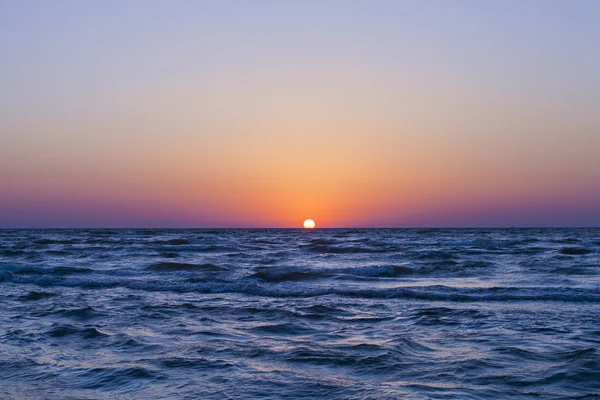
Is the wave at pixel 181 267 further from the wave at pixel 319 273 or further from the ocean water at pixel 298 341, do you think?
the ocean water at pixel 298 341

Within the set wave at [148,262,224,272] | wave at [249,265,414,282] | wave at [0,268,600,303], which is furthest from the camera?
wave at [148,262,224,272]

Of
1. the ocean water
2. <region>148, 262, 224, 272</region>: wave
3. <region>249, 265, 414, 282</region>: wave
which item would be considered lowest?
<region>148, 262, 224, 272</region>: wave

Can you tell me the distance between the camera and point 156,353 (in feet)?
28.2

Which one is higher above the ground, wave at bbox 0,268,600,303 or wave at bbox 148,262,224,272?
wave at bbox 0,268,600,303

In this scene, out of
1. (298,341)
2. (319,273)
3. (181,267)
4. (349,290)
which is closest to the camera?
(298,341)

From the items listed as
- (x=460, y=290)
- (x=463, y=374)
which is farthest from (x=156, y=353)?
(x=460, y=290)

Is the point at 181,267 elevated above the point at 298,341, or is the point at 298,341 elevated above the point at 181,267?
the point at 298,341

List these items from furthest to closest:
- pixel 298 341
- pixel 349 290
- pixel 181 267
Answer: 1. pixel 181 267
2. pixel 349 290
3. pixel 298 341

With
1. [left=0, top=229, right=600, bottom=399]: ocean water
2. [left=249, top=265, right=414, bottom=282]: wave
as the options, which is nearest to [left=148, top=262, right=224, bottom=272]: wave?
[left=249, top=265, right=414, bottom=282]: wave

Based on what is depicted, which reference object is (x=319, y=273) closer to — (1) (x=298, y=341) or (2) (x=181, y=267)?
(2) (x=181, y=267)

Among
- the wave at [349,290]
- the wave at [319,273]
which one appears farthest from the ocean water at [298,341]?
the wave at [319,273]

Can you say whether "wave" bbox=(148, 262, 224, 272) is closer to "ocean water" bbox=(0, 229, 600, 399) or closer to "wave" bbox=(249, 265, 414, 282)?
"wave" bbox=(249, 265, 414, 282)


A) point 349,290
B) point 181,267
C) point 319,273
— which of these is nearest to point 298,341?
point 349,290

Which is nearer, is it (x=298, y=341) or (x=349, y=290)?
(x=298, y=341)
